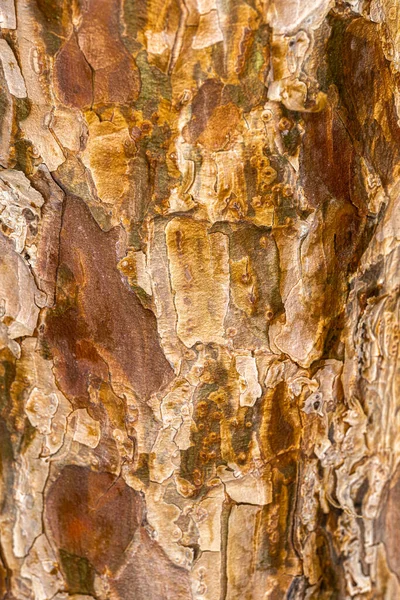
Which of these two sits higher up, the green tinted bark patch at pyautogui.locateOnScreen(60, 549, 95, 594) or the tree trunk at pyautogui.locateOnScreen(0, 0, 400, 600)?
the tree trunk at pyautogui.locateOnScreen(0, 0, 400, 600)

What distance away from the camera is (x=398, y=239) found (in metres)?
0.80

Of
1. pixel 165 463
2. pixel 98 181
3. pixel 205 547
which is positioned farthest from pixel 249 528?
pixel 98 181

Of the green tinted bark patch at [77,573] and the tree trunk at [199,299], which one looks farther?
the green tinted bark patch at [77,573]

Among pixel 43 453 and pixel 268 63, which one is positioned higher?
pixel 268 63

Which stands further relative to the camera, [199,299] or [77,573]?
[77,573]

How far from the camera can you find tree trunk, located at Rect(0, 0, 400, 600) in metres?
0.66

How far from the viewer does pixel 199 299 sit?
727mm

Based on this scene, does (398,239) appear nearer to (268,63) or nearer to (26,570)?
Result: (268,63)

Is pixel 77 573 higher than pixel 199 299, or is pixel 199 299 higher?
pixel 199 299

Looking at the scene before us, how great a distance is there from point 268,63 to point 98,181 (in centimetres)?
27

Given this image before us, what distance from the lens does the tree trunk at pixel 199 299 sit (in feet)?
2.18

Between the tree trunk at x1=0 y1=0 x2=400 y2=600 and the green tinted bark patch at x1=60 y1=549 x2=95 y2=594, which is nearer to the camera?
the tree trunk at x1=0 y1=0 x2=400 y2=600

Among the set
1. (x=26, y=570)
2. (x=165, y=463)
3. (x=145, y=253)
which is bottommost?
(x=26, y=570)

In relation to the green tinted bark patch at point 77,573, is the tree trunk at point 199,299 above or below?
above
